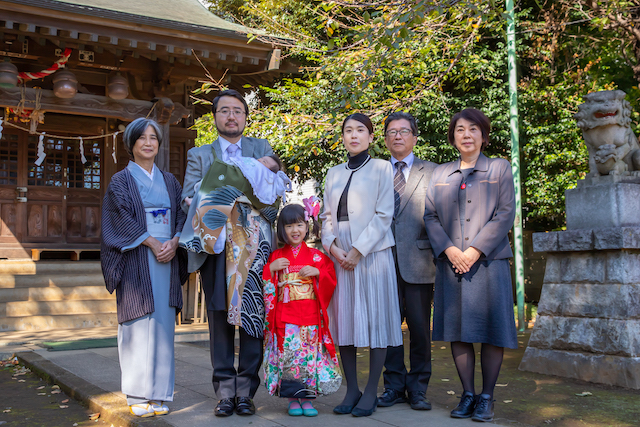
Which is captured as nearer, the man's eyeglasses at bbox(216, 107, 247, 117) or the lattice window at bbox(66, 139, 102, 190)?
the man's eyeglasses at bbox(216, 107, 247, 117)

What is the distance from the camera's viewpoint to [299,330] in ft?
11.2

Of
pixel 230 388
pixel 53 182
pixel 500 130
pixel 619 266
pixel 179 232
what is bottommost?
pixel 230 388

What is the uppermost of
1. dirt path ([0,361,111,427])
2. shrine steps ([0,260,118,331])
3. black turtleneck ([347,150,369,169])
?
black turtleneck ([347,150,369,169])

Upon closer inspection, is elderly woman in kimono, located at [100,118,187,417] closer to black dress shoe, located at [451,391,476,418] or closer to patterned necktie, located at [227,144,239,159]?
patterned necktie, located at [227,144,239,159]

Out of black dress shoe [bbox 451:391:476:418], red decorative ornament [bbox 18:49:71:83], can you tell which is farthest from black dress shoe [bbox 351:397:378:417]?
red decorative ornament [bbox 18:49:71:83]

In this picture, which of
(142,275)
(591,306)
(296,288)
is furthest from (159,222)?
(591,306)

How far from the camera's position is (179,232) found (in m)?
3.59

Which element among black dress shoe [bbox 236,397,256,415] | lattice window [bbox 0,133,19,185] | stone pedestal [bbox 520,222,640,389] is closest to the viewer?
black dress shoe [bbox 236,397,256,415]

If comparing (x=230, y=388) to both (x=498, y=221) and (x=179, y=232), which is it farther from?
(x=498, y=221)

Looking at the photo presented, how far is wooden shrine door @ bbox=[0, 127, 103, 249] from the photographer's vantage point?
9.95 m

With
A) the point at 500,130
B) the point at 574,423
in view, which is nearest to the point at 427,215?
the point at 574,423

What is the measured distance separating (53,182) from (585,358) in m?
9.26

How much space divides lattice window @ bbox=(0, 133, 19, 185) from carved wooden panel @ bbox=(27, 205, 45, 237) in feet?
1.83

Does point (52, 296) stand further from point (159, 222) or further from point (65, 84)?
point (159, 222)
